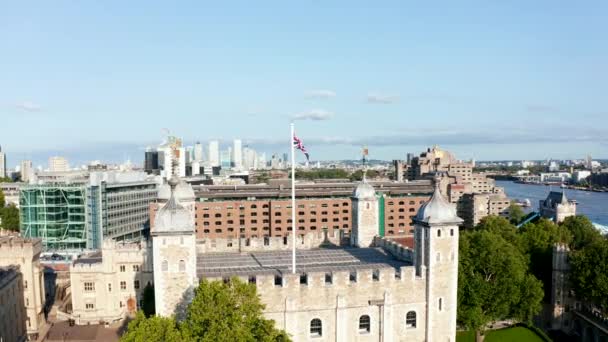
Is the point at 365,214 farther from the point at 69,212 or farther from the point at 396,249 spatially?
the point at 69,212

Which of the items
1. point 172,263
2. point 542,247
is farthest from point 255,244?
point 542,247

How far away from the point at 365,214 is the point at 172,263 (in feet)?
68.9

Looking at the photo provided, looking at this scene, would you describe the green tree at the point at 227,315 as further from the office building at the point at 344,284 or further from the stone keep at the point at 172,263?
the stone keep at the point at 172,263

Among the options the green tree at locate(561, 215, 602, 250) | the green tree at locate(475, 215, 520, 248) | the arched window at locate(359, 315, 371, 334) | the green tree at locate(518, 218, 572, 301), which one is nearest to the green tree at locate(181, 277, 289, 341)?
the arched window at locate(359, 315, 371, 334)

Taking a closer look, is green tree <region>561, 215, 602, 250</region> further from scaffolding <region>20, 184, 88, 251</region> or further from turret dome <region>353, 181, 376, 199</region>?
scaffolding <region>20, 184, 88, 251</region>

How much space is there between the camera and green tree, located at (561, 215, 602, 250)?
7381 centimetres

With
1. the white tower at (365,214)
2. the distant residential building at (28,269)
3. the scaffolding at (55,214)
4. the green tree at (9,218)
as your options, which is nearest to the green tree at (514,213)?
the white tower at (365,214)

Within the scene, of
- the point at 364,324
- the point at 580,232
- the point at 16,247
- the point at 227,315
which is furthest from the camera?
the point at 580,232

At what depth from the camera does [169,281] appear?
3409cm

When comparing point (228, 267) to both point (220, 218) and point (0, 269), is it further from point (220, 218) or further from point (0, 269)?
point (220, 218)

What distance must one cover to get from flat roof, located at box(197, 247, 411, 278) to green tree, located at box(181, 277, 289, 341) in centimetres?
590

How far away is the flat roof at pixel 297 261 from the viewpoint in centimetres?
3934

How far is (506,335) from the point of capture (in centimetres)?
5075

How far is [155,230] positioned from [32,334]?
4094 cm
